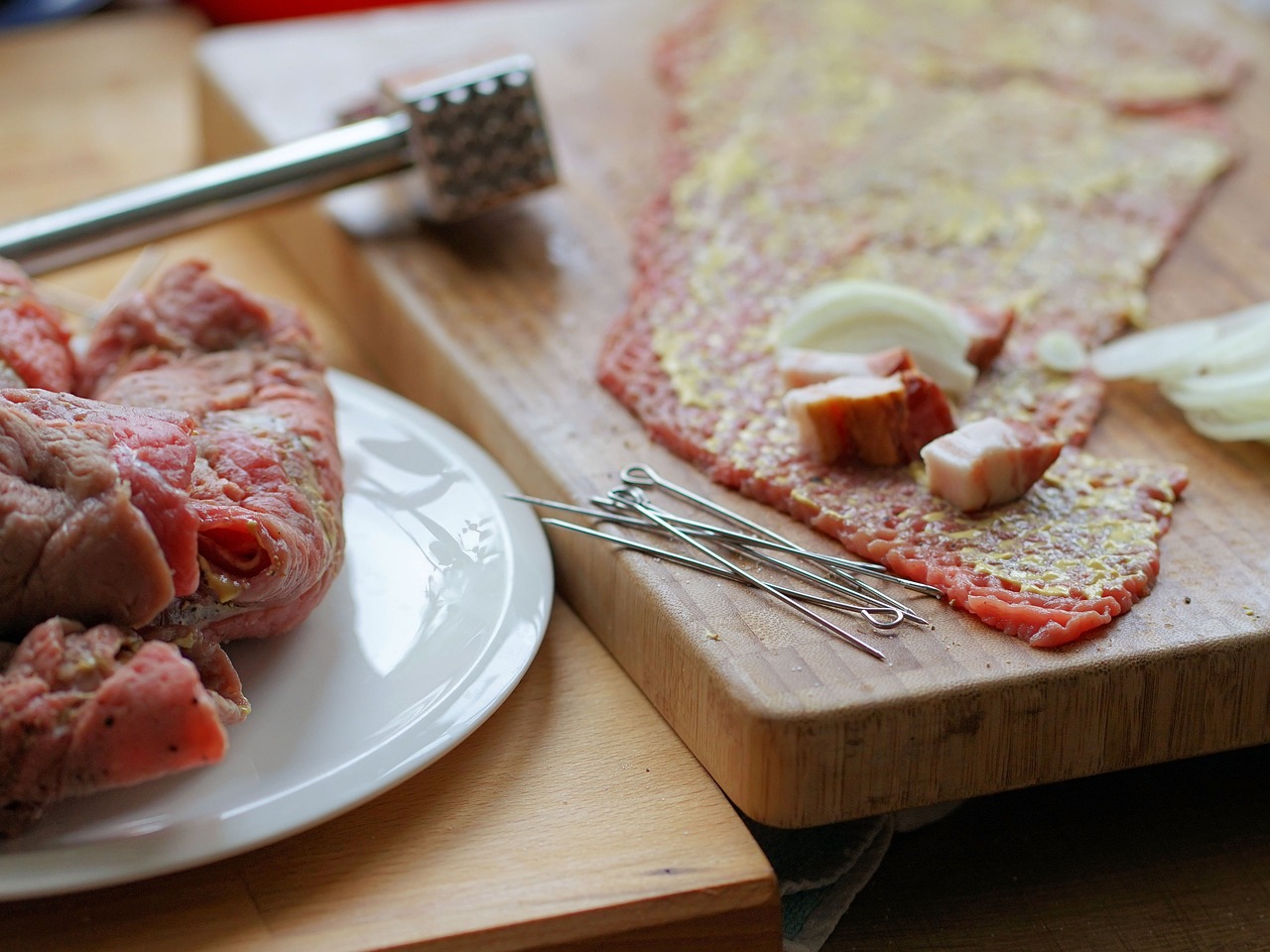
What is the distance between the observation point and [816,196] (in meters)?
2.37

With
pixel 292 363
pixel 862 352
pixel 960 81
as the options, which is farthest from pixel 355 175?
pixel 960 81

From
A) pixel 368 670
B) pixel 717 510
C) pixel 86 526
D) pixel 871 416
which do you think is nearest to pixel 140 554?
pixel 86 526

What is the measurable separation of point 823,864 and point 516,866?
1.19ft

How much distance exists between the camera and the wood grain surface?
4.07 feet

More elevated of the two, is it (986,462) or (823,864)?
(986,462)

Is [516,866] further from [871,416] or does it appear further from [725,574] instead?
[871,416]

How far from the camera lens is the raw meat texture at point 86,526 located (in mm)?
1206

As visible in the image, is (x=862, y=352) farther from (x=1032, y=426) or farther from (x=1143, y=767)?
(x=1143, y=767)

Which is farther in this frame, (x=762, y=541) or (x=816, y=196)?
(x=816, y=196)

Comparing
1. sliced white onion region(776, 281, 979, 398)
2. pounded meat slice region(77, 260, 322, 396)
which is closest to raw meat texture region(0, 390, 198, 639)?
pounded meat slice region(77, 260, 322, 396)

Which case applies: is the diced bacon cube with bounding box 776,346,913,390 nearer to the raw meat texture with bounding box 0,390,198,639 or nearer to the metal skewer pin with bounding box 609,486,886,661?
the metal skewer pin with bounding box 609,486,886,661

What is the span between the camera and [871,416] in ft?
5.40

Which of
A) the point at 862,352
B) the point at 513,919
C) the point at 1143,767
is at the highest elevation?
the point at 862,352

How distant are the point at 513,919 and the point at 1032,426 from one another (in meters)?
0.96
